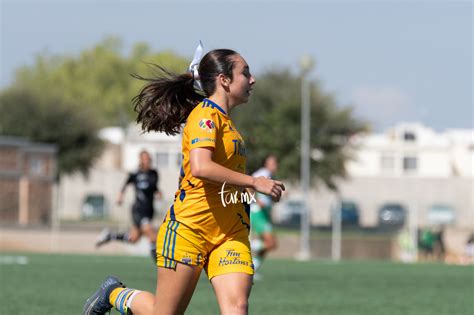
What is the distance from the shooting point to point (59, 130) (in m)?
77.9

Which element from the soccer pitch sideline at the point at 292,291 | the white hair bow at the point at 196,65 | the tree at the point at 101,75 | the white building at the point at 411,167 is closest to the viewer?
the white hair bow at the point at 196,65

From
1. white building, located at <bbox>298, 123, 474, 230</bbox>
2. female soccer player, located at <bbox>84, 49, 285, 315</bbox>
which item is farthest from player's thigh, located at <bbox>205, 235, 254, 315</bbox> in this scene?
white building, located at <bbox>298, 123, 474, 230</bbox>

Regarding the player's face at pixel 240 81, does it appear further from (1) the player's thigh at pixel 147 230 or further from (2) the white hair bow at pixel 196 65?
(1) the player's thigh at pixel 147 230

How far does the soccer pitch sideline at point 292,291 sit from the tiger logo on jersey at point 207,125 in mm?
4897

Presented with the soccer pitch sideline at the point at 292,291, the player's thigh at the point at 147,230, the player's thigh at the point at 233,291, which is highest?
the player's thigh at the point at 233,291

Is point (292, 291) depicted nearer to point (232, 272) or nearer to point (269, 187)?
point (232, 272)

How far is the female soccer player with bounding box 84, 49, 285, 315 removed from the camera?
281 inches

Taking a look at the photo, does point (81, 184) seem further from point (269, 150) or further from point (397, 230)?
point (397, 230)

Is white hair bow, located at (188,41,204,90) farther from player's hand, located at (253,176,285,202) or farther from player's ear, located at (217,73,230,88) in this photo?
player's hand, located at (253,176,285,202)

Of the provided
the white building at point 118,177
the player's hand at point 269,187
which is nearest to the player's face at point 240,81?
the player's hand at point 269,187

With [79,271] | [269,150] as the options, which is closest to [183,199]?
[79,271]

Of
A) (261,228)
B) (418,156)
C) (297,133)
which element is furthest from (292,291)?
(418,156)

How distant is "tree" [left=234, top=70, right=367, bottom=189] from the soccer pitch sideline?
142ft

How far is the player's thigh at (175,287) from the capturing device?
7242 millimetres
